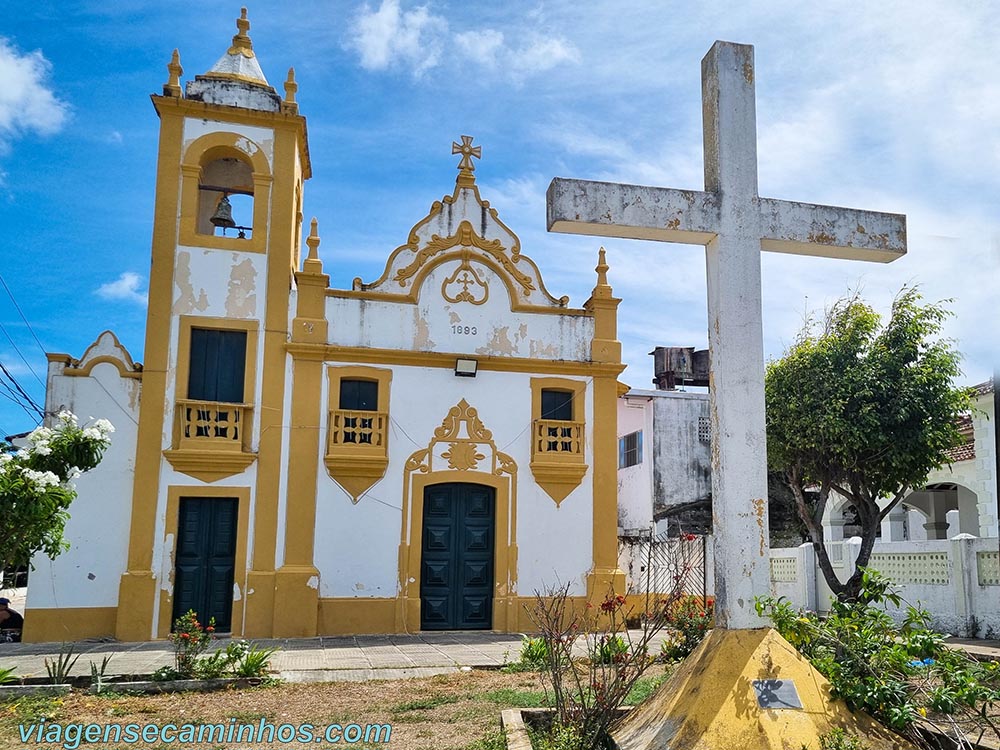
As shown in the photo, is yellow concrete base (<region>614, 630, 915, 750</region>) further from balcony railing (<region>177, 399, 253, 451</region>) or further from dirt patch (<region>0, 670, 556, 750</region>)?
balcony railing (<region>177, 399, 253, 451</region>)

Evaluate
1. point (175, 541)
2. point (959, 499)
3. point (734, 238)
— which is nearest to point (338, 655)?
point (175, 541)

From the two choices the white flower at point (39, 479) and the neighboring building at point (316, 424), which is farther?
the neighboring building at point (316, 424)

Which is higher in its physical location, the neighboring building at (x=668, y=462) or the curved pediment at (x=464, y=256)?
the curved pediment at (x=464, y=256)

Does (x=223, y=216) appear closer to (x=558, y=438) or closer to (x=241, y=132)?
(x=241, y=132)

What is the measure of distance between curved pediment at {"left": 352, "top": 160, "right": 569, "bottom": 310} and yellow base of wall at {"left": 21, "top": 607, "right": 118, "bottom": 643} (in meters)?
6.34

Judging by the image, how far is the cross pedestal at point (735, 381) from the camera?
4.64 meters

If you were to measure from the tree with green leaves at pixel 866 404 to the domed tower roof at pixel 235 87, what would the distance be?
9621 millimetres

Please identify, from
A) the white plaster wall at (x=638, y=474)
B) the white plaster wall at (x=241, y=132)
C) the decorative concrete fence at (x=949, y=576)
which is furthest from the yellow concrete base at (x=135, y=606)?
the white plaster wall at (x=638, y=474)

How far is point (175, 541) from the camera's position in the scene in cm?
1328

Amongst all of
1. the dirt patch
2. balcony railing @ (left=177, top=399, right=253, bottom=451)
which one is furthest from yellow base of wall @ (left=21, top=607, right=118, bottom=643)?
the dirt patch

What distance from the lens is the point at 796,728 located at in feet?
14.9

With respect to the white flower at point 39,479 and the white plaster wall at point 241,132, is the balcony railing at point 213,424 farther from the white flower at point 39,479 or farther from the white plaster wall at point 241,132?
the white flower at point 39,479

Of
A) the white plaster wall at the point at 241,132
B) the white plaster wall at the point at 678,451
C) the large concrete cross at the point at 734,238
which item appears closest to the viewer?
the large concrete cross at the point at 734,238

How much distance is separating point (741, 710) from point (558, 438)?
10.3 metres
